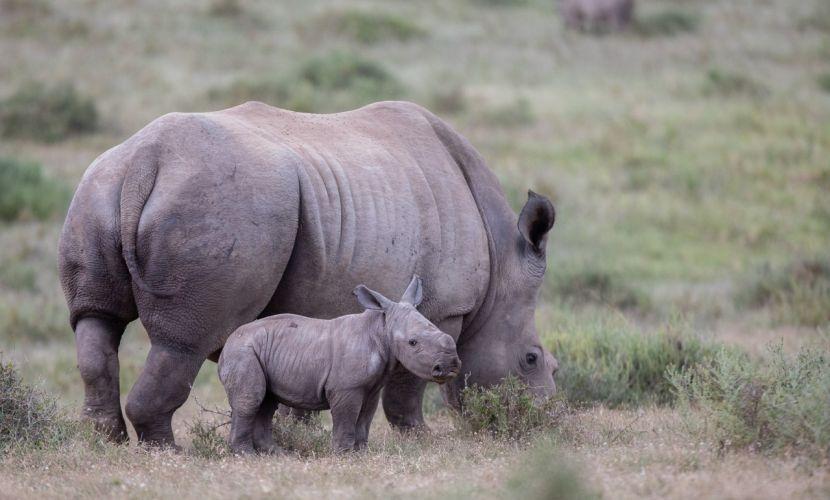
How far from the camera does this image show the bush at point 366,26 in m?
24.8

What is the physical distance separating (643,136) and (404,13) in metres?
10.5

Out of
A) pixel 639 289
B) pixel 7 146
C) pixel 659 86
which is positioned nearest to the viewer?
pixel 639 289

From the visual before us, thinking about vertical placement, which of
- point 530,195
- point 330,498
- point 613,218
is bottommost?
point 613,218

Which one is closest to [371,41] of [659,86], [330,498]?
[659,86]

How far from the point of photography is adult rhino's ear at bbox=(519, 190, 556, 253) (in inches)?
288

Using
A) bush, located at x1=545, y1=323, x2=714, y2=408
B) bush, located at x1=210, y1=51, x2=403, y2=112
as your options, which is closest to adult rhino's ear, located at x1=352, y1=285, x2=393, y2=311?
bush, located at x1=545, y1=323, x2=714, y2=408

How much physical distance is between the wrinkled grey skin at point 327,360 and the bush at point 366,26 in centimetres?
1882

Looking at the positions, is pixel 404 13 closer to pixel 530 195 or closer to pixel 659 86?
pixel 659 86

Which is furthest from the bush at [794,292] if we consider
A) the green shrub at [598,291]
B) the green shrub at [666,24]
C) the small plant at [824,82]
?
the green shrub at [666,24]

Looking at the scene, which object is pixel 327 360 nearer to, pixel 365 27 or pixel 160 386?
pixel 160 386

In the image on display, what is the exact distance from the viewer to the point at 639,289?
509 inches

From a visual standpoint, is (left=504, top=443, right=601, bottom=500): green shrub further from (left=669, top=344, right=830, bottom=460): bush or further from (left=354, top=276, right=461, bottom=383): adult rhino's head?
(left=669, top=344, right=830, bottom=460): bush

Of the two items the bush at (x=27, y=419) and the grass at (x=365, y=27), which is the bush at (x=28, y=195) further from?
the grass at (x=365, y=27)

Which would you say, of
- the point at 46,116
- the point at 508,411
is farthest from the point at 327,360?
the point at 46,116
